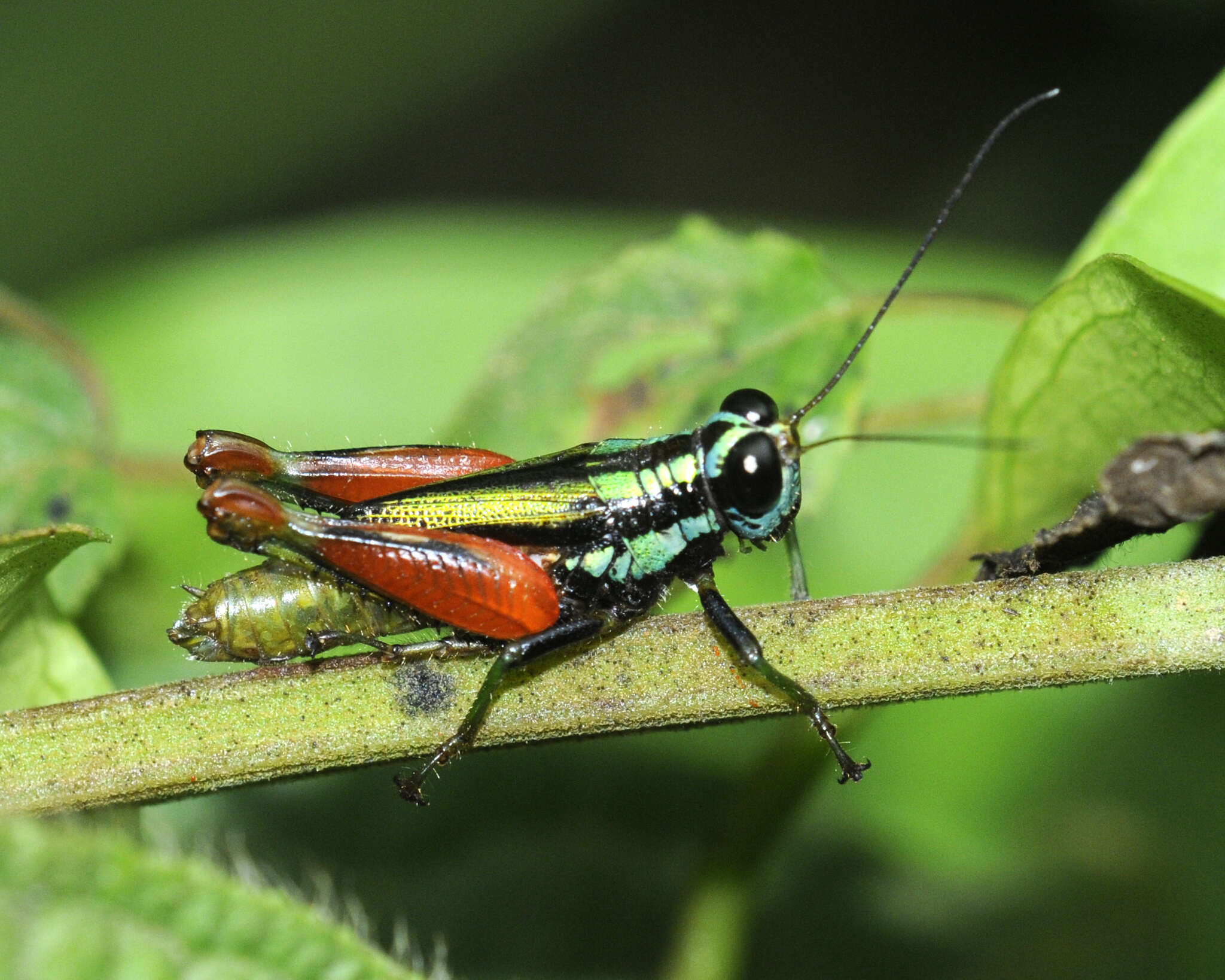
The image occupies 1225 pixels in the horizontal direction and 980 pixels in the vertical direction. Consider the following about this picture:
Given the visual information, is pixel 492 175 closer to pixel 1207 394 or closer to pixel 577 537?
pixel 577 537

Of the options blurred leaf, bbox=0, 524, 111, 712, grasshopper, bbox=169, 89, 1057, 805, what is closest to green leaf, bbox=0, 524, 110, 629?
blurred leaf, bbox=0, 524, 111, 712

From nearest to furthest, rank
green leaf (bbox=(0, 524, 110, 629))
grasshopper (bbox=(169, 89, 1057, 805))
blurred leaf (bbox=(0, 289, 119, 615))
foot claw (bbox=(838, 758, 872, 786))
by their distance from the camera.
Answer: green leaf (bbox=(0, 524, 110, 629))
grasshopper (bbox=(169, 89, 1057, 805))
foot claw (bbox=(838, 758, 872, 786))
blurred leaf (bbox=(0, 289, 119, 615))

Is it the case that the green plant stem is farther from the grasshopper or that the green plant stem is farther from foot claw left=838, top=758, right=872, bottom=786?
foot claw left=838, top=758, right=872, bottom=786

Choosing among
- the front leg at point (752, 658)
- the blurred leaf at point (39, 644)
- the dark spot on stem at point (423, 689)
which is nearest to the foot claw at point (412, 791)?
the dark spot on stem at point (423, 689)

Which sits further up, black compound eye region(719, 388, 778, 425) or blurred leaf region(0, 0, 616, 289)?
blurred leaf region(0, 0, 616, 289)

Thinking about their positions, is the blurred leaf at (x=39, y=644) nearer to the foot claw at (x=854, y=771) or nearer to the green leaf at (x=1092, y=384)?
the foot claw at (x=854, y=771)

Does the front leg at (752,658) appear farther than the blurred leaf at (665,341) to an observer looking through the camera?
No

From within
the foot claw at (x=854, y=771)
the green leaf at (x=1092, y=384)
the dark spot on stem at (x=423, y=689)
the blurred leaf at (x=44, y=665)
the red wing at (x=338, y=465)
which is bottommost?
the foot claw at (x=854, y=771)

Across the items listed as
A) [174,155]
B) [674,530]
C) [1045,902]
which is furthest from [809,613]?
[174,155]
